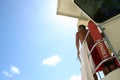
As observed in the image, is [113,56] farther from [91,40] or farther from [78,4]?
[78,4]

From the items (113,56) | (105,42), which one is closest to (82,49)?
(105,42)

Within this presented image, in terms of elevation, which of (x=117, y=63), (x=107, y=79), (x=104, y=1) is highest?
(x=104, y=1)

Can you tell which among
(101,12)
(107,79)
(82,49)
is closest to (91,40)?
(82,49)

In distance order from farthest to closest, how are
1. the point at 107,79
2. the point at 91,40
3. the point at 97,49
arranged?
the point at 91,40 < the point at 97,49 < the point at 107,79

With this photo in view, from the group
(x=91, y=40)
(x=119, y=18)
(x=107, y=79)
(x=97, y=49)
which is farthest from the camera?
(x=91, y=40)

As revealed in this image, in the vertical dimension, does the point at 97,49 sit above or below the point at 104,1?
below

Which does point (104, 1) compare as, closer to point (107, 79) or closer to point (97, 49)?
point (97, 49)

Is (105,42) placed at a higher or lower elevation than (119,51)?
higher

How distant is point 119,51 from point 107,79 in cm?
54

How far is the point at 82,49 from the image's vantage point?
15.3 feet

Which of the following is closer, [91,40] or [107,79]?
[107,79]

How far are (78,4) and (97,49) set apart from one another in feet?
3.33

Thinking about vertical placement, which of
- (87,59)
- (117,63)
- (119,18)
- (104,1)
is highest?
(104,1)

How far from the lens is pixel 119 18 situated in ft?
13.4
